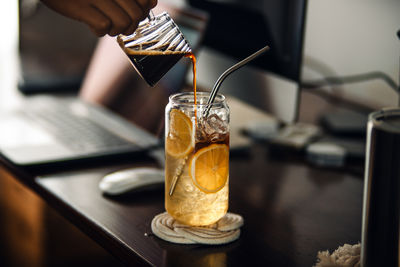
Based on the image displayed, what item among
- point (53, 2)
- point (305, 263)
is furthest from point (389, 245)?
point (53, 2)

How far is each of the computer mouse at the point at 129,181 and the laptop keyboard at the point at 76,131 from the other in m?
0.22

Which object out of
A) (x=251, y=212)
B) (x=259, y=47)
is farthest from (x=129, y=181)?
(x=259, y=47)

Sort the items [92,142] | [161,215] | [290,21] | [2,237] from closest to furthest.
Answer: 1. [161,215]
2. [290,21]
3. [92,142]
4. [2,237]

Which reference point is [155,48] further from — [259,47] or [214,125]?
[259,47]

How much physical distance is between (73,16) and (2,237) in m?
0.98

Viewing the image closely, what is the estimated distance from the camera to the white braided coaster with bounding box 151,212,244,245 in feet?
2.87

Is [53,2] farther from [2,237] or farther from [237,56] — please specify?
[2,237]

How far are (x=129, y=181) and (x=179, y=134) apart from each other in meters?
0.25

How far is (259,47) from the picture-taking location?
1.37 m

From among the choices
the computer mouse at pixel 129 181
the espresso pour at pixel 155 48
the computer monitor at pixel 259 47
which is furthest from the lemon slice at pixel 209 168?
the computer monitor at pixel 259 47

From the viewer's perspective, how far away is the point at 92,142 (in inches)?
53.6

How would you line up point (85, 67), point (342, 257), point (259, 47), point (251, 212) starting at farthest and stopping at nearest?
point (85, 67) → point (259, 47) → point (251, 212) → point (342, 257)

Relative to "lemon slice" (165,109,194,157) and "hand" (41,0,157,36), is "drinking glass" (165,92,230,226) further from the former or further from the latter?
"hand" (41,0,157,36)

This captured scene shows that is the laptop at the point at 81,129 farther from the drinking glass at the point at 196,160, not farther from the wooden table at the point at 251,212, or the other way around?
the drinking glass at the point at 196,160
